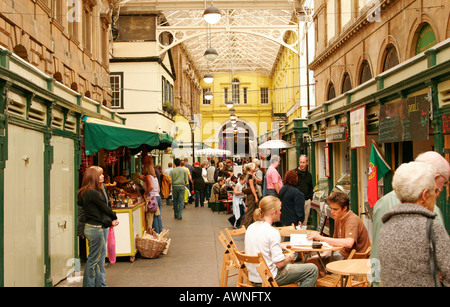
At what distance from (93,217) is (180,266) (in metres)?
2.85

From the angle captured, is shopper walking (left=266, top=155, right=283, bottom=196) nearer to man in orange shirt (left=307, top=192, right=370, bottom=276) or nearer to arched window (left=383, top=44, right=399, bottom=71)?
arched window (left=383, top=44, right=399, bottom=71)

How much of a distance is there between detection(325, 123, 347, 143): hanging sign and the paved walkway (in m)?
3.14

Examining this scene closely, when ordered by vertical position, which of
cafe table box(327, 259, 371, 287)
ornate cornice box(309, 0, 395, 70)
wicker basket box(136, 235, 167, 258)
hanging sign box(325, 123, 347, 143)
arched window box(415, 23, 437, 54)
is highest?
ornate cornice box(309, 0, 395, 70)

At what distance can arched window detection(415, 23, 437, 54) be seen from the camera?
10.8 m

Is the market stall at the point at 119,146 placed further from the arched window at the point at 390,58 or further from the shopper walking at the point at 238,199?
the arched window at the point at 390,58

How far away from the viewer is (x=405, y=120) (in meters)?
7.11

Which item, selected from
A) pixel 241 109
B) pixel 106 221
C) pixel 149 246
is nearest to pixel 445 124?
pixel 106 221

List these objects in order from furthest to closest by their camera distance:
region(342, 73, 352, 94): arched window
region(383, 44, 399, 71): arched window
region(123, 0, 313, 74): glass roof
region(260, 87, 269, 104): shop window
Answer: region(260, 87, 269, 104): shop window < region(123, 0, 313, 74): glass roof < region(342, 73, 352, 94): arched window < region(383, 44, 399, 71): arched window

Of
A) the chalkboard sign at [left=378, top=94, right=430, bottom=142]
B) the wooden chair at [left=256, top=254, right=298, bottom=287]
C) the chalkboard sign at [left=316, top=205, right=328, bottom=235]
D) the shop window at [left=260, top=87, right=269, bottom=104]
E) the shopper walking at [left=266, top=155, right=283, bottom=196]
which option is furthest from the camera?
the shop window at [left=260, top=87, right=269, bottom=104]

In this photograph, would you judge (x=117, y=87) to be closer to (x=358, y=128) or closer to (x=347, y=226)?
(x=358, y=128)

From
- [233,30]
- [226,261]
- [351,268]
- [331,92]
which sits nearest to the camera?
[351,268]

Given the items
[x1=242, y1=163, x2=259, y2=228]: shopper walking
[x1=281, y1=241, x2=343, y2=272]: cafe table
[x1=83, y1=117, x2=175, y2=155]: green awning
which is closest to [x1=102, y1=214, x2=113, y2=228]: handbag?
[x1=281, y1=241, x2=343, y2=272]: cafe table

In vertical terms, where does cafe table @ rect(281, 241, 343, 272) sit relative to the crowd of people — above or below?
below
